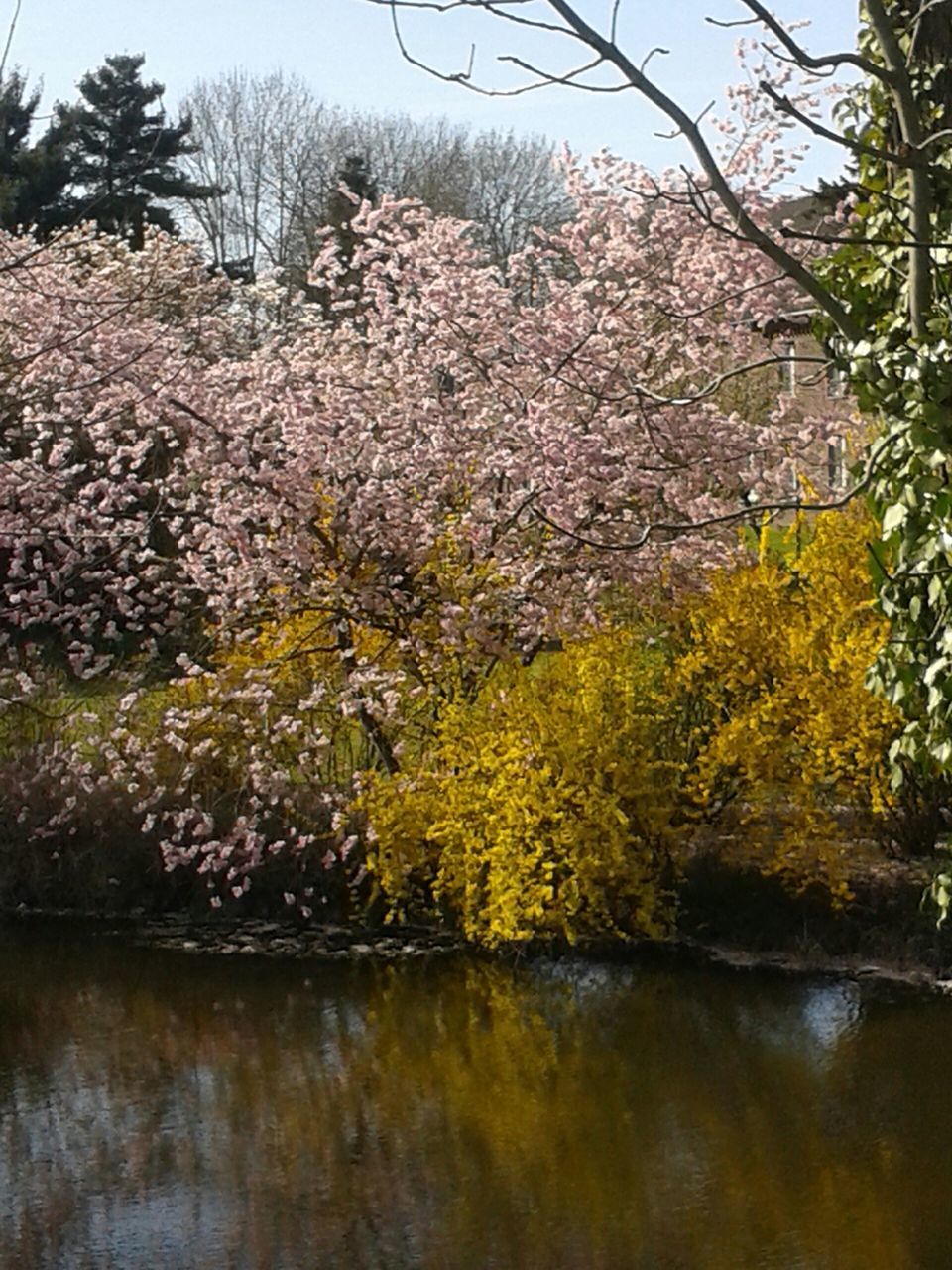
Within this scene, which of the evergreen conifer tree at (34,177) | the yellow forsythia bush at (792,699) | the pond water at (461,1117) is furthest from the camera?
the evergreen conifer tree at (34,177)

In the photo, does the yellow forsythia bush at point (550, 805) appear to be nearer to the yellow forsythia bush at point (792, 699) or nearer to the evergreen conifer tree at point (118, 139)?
the yellow forsythia bush at point (792, 699)

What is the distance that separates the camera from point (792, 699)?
31.8 ft

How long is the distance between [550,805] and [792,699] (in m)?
1.50

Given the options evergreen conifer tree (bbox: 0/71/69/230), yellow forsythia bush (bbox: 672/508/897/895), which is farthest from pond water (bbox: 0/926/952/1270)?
evergreen conifer tree (bbox: 0/71/69/230)

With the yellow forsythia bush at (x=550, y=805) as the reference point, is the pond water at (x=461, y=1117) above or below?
below

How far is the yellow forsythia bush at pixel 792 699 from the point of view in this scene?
9.53 metres

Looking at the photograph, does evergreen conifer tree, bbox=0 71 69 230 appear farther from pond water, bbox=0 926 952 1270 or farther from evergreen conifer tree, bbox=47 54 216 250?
pond water, bbox=0 926 952 1270

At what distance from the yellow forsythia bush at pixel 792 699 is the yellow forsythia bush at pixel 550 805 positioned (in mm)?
373

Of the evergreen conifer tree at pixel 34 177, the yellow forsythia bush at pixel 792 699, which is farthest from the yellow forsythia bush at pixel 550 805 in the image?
the evergreen conifer tree at pixel 34 177

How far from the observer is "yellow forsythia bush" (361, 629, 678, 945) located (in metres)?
9.61

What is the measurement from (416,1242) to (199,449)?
5940 mm

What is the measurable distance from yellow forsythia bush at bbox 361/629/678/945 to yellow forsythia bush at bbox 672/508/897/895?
1.22ft

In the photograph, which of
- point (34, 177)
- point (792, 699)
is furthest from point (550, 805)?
point (34, 177)

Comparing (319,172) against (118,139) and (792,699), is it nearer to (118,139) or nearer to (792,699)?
(118,139)
